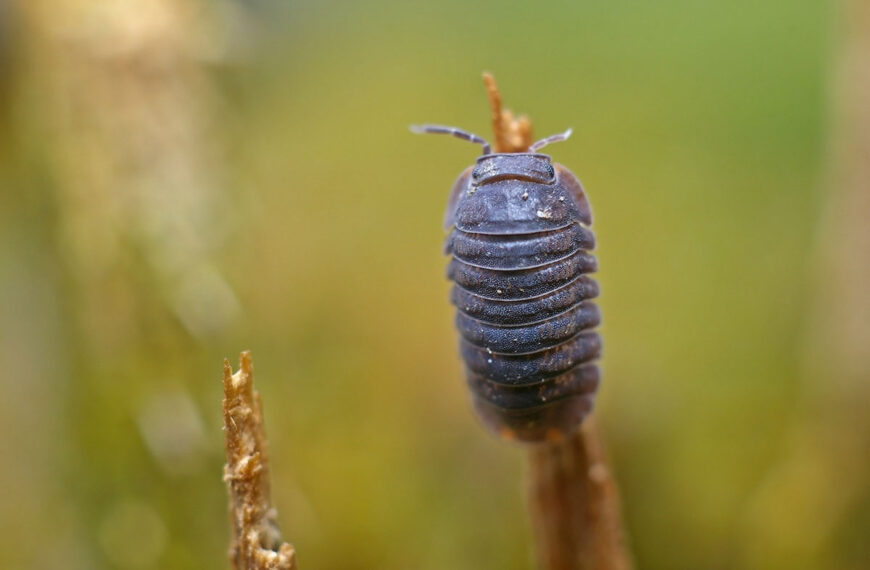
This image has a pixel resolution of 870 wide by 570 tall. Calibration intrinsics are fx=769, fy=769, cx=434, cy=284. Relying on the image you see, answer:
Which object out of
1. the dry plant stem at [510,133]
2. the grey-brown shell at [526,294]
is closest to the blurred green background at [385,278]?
the grey-brown shell at [526,294]

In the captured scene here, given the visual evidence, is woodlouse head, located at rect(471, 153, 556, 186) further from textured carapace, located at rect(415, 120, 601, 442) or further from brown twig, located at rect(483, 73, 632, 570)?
brown twig, located at rect(483, 73, 632, 570)

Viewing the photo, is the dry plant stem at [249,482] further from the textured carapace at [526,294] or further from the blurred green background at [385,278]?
the blurred green background at [385,278]

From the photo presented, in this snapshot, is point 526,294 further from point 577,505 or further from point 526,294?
point 577,505

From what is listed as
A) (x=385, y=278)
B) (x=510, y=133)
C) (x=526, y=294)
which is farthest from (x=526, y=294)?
(x=385, y=278)

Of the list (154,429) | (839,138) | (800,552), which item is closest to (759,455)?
(800,552)

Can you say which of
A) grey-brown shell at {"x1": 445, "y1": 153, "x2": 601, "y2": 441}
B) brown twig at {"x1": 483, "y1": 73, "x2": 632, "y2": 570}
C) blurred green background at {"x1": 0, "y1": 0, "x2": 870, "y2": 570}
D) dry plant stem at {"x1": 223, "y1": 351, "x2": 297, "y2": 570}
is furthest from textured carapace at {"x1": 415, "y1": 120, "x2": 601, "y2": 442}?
blurred green background at {"x1": 0, "y1": 0, "x2": 870, "y2": 570}

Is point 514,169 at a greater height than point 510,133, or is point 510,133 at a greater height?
point 510,133
